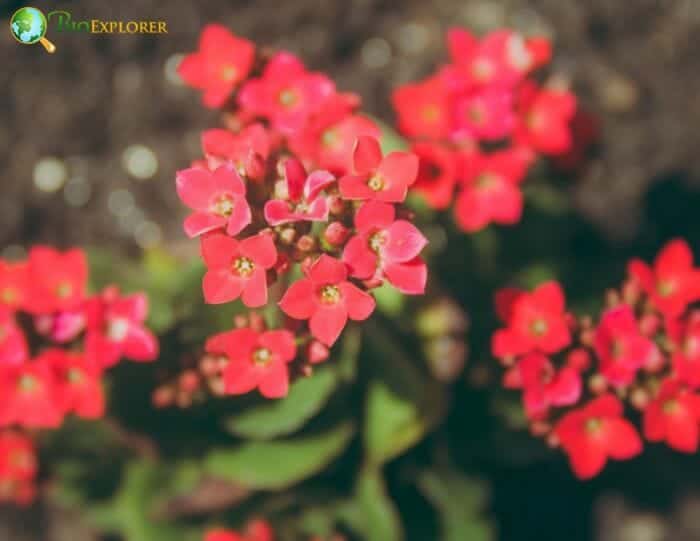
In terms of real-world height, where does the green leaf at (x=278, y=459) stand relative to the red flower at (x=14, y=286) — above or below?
below

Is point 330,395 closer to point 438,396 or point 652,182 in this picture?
point 438,396

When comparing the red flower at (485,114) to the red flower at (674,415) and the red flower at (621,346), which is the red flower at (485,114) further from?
the red flower at (674,415)

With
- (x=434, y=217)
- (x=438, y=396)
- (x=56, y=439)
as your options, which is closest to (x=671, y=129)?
(x=434, y=217)

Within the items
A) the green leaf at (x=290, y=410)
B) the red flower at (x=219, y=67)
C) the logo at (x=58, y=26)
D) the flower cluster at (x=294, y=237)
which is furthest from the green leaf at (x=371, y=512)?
the logo at (x=58, y=26)

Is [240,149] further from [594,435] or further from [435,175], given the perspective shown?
[594,435]

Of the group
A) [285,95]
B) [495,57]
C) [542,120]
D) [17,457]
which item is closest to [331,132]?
[285,95]

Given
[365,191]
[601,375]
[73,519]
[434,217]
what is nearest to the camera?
[365,191]
